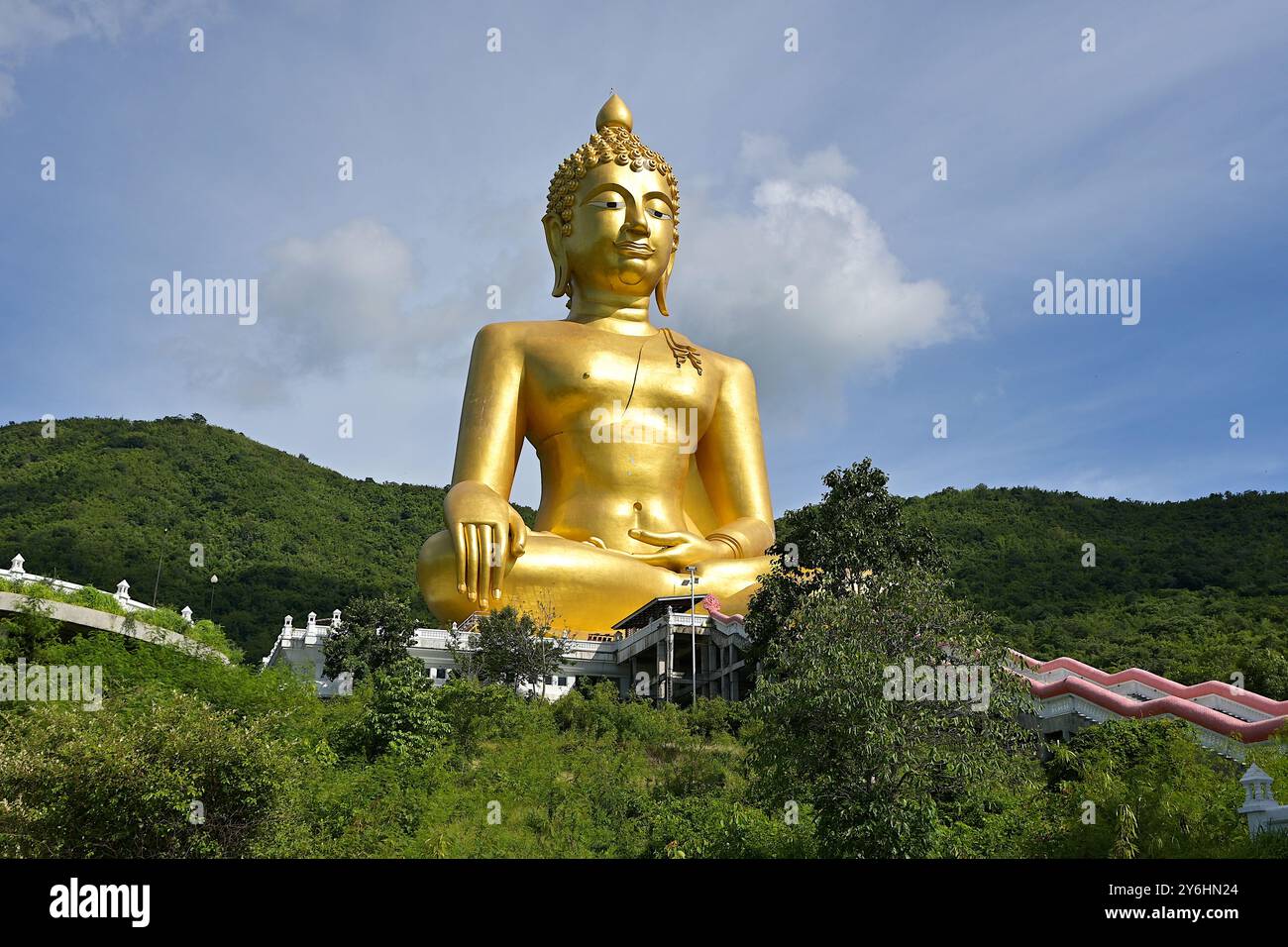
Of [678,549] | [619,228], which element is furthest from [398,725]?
[619,228]

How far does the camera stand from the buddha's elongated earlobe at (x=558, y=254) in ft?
71.5

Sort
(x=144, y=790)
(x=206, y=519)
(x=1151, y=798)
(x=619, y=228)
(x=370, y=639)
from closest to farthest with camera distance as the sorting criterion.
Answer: (x=1151, y=798) < (x=144, y=790) < (x=370, y=639) < (x=619, y=228) < (x=206, y=519)

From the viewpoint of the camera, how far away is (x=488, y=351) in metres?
21.0

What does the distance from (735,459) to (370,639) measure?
662 centimetres

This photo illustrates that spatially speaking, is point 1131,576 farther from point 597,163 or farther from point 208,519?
point 208,519

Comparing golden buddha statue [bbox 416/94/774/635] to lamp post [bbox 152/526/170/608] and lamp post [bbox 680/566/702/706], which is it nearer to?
lamp post [bbox 680/566/702/706]

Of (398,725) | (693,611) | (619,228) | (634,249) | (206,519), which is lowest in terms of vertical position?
(398,725)

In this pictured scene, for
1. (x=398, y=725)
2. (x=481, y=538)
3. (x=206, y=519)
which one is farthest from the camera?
(x=206, y=519)

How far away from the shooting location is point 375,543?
41750 mm

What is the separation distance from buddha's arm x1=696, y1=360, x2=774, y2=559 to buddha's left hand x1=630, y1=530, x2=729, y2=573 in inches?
36.5

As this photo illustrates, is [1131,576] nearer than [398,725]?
No

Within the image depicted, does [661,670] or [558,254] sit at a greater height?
[558,254]

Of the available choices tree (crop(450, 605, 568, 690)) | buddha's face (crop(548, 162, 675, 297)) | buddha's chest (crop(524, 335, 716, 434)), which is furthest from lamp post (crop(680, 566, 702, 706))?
buddha's face (crop(548, 162, 675, 297))
